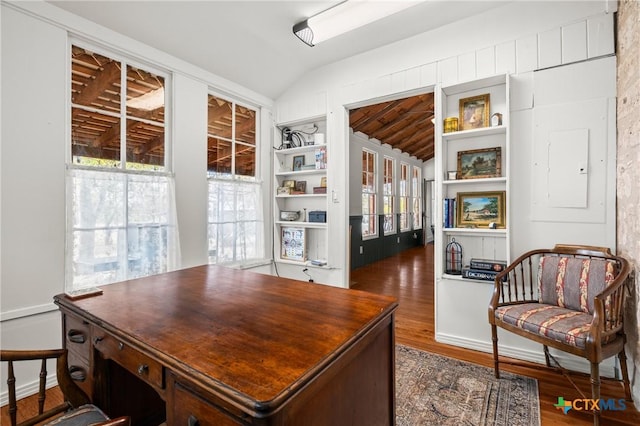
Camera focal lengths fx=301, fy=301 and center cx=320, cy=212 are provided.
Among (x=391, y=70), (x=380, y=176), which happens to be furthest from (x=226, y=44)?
(x=380, y=176)

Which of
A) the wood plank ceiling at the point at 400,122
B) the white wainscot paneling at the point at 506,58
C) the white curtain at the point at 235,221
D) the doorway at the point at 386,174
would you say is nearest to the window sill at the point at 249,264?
the white curtain at the point at 235,221

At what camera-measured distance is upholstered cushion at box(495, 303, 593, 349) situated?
174 cm

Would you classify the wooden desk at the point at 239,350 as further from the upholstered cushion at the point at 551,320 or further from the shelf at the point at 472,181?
the shelf at the point at 472,181

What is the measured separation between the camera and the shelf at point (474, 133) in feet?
8.41

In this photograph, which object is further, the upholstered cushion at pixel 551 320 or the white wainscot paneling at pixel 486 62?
the white wainscot paneling at pixel 486 62

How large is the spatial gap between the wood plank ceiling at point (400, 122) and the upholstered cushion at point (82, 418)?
185 inches

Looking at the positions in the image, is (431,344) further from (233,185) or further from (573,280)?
(233,185)

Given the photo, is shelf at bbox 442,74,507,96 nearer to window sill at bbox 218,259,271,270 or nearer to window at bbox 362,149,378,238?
window sill at bbox 218,259,271,270

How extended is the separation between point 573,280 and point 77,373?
3.02m

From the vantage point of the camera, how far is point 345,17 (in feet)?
8.18

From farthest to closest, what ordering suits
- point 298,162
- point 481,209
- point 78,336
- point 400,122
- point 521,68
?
point 400,122 → point 298,162 → point 481,209 → point 521,68 → point 78,336

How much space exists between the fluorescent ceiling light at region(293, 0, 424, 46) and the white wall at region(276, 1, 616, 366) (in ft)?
2.38

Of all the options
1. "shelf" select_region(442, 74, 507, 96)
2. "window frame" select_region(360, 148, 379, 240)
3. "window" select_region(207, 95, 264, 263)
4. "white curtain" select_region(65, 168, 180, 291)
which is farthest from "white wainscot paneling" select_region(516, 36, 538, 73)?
"window frame" select_region(360, 148, 379, 240)

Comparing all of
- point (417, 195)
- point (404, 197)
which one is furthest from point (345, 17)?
point (417, 195)
